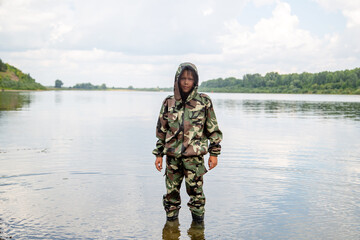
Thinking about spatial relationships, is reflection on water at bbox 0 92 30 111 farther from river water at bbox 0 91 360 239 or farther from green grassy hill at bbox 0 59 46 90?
green grassy hill at bbox 0 59 46 90

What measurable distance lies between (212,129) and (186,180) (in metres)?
0.72

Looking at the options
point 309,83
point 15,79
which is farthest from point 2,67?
point 309,83

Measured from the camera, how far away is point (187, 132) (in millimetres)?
4973

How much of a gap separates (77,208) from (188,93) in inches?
95.0

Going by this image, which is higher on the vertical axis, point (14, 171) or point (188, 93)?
point (188, 93)

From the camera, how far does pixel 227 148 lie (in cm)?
1211

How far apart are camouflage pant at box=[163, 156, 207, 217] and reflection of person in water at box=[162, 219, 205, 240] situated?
0.46 feet

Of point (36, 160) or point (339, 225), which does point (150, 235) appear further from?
point (36, 160)

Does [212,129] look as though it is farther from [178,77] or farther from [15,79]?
[15,79]

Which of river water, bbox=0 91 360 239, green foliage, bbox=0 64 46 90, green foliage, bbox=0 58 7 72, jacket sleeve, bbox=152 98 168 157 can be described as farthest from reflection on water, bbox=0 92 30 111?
green foliage, bbox=0 58 7 72

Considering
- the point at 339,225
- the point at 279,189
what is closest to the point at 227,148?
the point at 279,189

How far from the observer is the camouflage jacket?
16.3ft

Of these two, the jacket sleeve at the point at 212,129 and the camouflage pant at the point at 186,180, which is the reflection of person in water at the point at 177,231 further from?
the jacket sleeve at the point at 212,129

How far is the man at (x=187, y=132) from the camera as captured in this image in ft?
16.3
